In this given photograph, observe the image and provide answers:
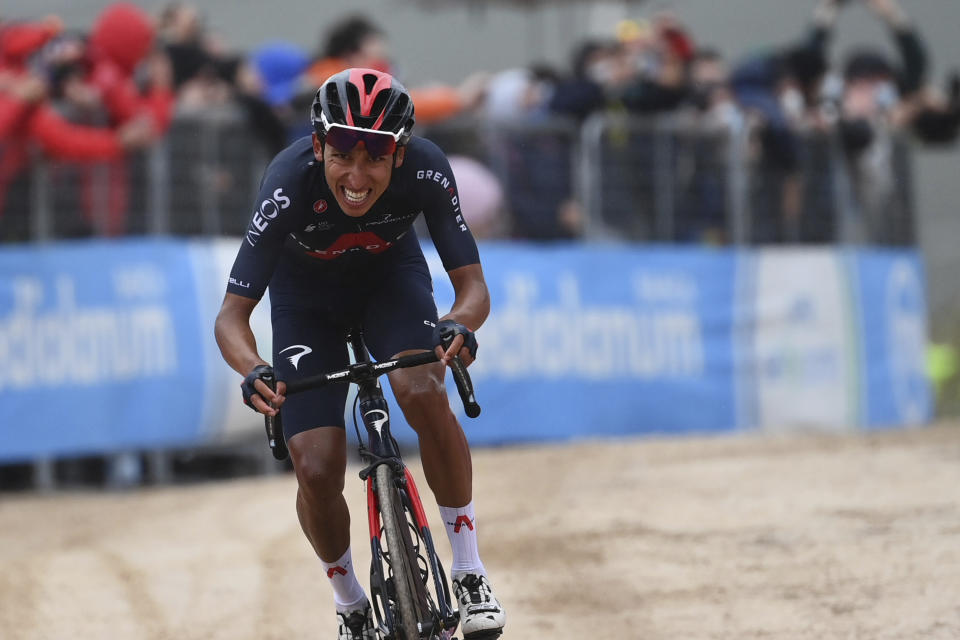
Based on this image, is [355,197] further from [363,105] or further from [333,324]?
[333,324]

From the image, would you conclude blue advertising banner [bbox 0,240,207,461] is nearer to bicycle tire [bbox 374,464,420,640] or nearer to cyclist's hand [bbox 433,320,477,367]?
bicycle tire [bbox 374,464,420,640]

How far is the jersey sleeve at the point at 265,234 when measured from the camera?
5027 millimetres

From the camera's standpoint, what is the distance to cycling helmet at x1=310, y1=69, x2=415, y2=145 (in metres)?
4.82

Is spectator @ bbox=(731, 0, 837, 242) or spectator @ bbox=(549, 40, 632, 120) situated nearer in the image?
spectator @ bbox=(549, 40, 632, 120)

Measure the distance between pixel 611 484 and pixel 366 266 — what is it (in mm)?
4312

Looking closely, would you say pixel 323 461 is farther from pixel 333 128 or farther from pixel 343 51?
pixel 343 51

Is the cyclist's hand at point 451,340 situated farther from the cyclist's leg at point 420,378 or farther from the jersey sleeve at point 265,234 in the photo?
the jersey sleeve at point 265,234

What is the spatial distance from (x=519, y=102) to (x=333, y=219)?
6266mm

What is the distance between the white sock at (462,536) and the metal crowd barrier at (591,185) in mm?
5396

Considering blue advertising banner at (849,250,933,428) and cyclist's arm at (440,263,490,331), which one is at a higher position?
cyclist's arm at (440,263,490,331)

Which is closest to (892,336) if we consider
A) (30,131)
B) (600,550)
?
(600,550)

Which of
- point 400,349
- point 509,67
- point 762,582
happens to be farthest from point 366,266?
point 509,67

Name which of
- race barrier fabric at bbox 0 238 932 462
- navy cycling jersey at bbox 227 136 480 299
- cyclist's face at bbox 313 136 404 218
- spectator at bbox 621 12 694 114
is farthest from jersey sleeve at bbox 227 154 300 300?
spectator at bbox 621 12 694 114

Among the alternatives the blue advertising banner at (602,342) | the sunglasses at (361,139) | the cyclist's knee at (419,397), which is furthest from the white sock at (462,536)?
the blue advertising banner at (602,342)
